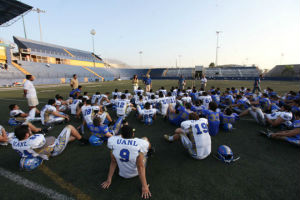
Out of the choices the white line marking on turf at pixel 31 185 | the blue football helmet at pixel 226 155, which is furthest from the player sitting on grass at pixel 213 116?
the white line marking on turf at pixel 31 185

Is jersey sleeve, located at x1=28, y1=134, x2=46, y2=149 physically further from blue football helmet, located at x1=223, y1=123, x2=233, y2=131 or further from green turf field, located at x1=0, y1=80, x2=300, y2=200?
blue football helmet, located at x1=223, y1=123, x2=233, y2=131

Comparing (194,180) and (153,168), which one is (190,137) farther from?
(153,168)

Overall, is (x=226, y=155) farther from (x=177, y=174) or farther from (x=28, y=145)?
(x=28, y=145)

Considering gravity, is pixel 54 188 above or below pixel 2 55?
below

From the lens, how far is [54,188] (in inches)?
116

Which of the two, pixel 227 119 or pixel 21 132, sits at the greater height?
pixel 21 132

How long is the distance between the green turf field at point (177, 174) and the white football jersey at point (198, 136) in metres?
0.34

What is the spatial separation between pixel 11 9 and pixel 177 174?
3941 centimetres

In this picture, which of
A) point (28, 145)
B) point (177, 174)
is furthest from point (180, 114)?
point (28, 145)

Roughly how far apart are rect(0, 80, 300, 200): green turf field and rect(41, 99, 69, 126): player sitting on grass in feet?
5.98

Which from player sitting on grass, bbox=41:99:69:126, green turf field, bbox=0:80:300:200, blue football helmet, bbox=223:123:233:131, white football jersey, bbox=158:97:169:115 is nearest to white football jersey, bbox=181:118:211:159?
green turf field, bbox=0:80:300:200

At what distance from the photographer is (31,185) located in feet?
9.96

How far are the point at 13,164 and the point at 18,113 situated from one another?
3326 millimetres

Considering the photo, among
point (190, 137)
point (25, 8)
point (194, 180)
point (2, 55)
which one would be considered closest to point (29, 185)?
point (194, 180)
